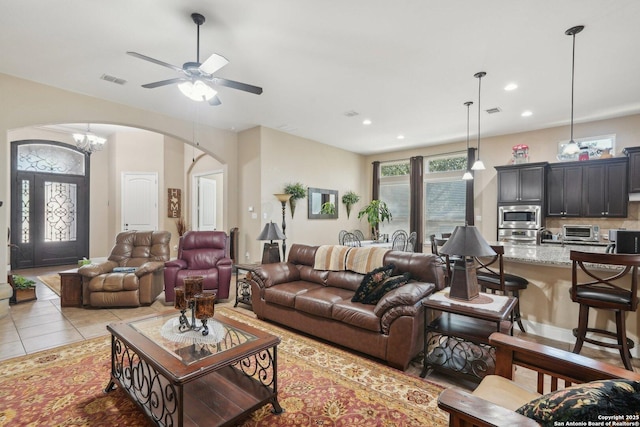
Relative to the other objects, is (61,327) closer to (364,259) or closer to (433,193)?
(364,259)

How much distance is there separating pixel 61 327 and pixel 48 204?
545 centimetres

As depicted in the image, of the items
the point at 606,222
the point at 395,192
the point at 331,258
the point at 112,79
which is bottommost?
the point at 331,258

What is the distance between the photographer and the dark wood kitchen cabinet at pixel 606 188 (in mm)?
5023

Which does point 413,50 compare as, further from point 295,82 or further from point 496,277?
point 496,277

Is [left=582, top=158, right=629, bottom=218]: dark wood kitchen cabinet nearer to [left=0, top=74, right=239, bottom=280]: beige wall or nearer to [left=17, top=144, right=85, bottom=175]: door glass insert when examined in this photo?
[left=0, top=74, right=239, bottom=280]: beige wall

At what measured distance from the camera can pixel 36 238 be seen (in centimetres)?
706

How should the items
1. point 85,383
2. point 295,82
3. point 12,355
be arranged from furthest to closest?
point 295,82 < point 12,355 < point 85,383

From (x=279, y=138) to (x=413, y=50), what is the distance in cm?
376

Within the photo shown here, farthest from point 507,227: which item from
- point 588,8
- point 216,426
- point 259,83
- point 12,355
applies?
point 12,355

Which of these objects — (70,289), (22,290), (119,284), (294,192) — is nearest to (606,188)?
(294,192)

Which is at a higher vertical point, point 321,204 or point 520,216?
point 321,204

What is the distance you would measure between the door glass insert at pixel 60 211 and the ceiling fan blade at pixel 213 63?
704 centimetres

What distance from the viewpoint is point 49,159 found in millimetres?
7234

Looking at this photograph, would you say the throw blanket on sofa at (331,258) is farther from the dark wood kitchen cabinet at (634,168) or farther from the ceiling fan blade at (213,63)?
the dark wood kitchen cabinet at (634,168)
